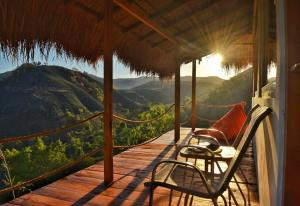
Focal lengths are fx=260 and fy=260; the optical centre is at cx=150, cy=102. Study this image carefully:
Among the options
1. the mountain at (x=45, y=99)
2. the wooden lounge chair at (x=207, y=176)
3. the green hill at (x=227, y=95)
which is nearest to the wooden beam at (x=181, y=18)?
the wooden lounge chair at (x=207, y=176)

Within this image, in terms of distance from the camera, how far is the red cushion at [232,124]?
5.07 metres

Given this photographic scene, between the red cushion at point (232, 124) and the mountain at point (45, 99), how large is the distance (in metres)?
9.95

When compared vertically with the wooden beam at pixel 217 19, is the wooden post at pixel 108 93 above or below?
below

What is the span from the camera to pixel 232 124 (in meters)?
5.12

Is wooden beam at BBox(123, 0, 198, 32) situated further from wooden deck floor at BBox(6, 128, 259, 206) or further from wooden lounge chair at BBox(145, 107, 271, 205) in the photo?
wooden lounge chair at BBox(145, 107, 271, 205)

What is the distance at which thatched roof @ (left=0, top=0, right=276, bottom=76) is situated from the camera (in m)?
2.49

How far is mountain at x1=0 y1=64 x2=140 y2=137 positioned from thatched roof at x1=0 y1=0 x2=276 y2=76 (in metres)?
9.62

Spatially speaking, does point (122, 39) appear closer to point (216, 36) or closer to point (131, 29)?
point (131, 29)

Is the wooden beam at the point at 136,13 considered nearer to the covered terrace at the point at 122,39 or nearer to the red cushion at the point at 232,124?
the covered terrace at the point at 122,39

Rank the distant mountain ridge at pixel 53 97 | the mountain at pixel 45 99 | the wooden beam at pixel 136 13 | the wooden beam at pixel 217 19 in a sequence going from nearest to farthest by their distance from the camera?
the wooden beam at pixel 136 13 < the wooden beam at pixel 217 19 < the distant mountain ridge at pixel 53 97 < the mountain at pixel 45 99

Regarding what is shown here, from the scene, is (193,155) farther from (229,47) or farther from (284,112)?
(229,47)

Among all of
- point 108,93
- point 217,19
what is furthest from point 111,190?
point 217,19

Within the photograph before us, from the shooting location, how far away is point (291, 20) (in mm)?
930

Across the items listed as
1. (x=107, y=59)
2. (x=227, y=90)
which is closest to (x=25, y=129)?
(x=227, y=90)
